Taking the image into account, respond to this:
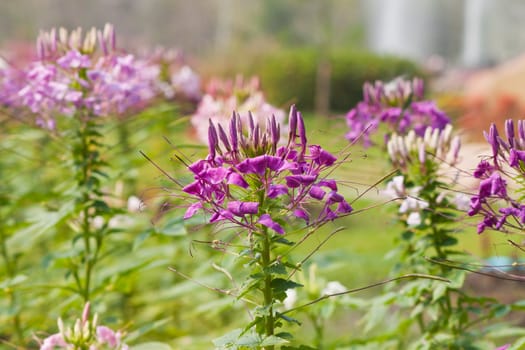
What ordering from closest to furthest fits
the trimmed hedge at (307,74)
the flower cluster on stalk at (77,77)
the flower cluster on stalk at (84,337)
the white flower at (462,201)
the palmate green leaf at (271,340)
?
the palmate green leaf at (271,340), the flower cluster on stalk at (84,337), the white flower at (462,201), the flower cluster on stalk at (77,77), the trimmed hedge at (307,74)

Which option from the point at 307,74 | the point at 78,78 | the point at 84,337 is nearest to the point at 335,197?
the point at 84,337

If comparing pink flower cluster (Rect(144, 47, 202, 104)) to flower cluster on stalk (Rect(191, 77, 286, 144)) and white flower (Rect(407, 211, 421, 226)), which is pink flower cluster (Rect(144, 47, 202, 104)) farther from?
white flower (Rect(407, 211, 421, 226))

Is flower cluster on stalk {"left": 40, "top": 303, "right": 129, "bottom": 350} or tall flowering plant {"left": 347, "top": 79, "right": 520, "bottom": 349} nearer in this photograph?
flower cluster on stalk {"left": 40, "top": 303, "right": 129, "bottom": 350}

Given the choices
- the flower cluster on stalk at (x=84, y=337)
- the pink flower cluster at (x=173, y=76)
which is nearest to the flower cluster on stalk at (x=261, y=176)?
the flower cluster on stalk at (x=84, y=337)

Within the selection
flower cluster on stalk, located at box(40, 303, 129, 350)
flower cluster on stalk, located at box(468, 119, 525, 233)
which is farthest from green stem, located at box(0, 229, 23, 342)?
flower cluster on stalk, located at box(468, 119, 525, 233)

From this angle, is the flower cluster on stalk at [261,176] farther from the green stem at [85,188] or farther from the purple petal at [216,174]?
the green stem at [85,188]

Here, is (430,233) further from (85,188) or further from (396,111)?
(85,188)
